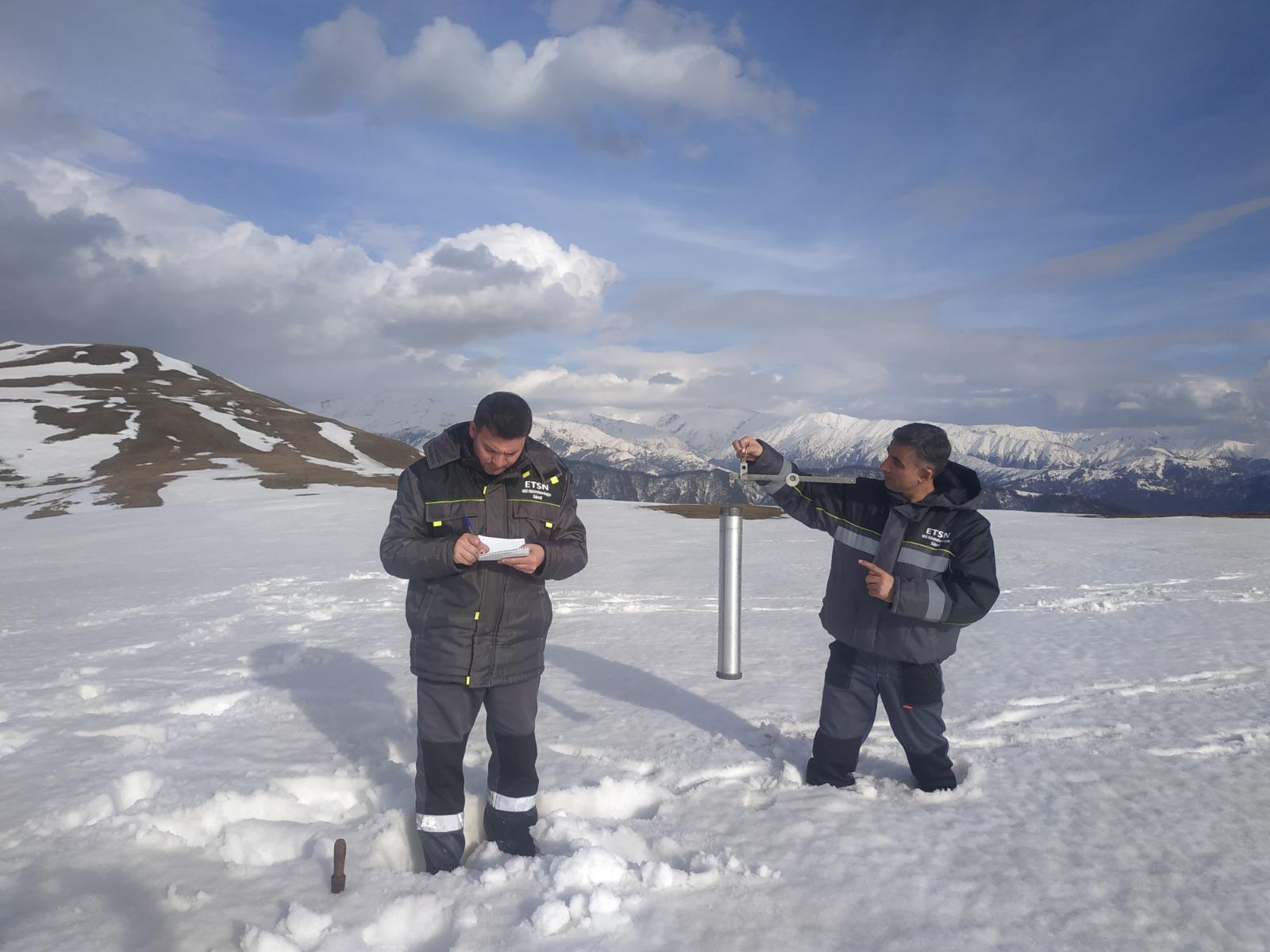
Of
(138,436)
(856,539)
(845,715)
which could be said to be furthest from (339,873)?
(138,436)

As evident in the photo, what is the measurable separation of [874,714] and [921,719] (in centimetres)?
31

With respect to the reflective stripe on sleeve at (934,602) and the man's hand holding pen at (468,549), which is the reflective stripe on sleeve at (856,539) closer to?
the reflective stripe on sleeve at (934,602)

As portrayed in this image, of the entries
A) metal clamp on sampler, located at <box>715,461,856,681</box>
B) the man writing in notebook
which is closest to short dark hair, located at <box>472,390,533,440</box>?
the man writing in notebook

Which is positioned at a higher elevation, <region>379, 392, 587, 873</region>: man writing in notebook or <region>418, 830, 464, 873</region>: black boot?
<region>379, 392, 587, 873</region>: man writing in notebook

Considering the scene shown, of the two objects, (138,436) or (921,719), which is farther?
(138,436)

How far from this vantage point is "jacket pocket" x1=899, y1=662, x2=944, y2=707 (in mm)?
4992

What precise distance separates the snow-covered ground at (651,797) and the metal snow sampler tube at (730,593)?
698mm

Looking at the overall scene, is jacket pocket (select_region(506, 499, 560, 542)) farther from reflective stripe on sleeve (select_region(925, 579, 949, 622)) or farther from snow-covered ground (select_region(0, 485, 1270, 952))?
reflective stripe on sleeve (select_region(925, 579, 949, 622))

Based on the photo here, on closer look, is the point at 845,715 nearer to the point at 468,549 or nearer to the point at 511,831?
the point at 511,831

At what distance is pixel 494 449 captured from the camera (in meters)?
4.44

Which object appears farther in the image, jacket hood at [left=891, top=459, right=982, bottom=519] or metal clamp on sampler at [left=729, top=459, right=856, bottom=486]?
metal clamp on sampler at [left=729, top=459, right=856, bottom=486]

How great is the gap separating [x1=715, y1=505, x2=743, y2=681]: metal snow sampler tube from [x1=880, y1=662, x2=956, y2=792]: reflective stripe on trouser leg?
136 cm

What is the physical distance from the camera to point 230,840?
15.4 feet

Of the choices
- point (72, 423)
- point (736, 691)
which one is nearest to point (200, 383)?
point (72, 423)
